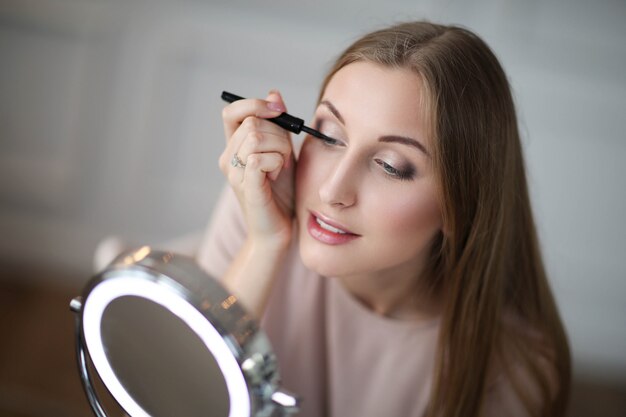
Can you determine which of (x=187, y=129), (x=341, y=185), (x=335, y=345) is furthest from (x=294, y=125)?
(x=187, y=129)

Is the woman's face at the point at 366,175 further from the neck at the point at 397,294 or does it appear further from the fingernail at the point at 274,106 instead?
the neck at the point at 397,294

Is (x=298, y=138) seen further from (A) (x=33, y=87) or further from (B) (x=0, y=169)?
(B) (x=0, y=169)

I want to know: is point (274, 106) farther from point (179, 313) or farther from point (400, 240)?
point (179, 313)

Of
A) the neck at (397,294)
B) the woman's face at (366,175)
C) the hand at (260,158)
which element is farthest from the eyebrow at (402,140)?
the neck at (397,294)

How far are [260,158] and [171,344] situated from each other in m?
0.36

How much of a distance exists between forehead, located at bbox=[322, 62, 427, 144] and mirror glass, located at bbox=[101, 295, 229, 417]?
0.41 meters

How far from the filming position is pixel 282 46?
1.84m

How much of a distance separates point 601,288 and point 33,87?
2.16 meters

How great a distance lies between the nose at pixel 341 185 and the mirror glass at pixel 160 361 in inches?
13.2


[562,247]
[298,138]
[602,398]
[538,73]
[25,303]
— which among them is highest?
[538,73]

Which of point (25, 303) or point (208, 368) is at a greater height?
point (208, 368)

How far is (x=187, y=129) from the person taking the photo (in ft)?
6.56

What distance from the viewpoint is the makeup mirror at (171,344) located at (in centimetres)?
47

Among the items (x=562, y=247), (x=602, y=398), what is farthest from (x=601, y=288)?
(x=602, y=398)
